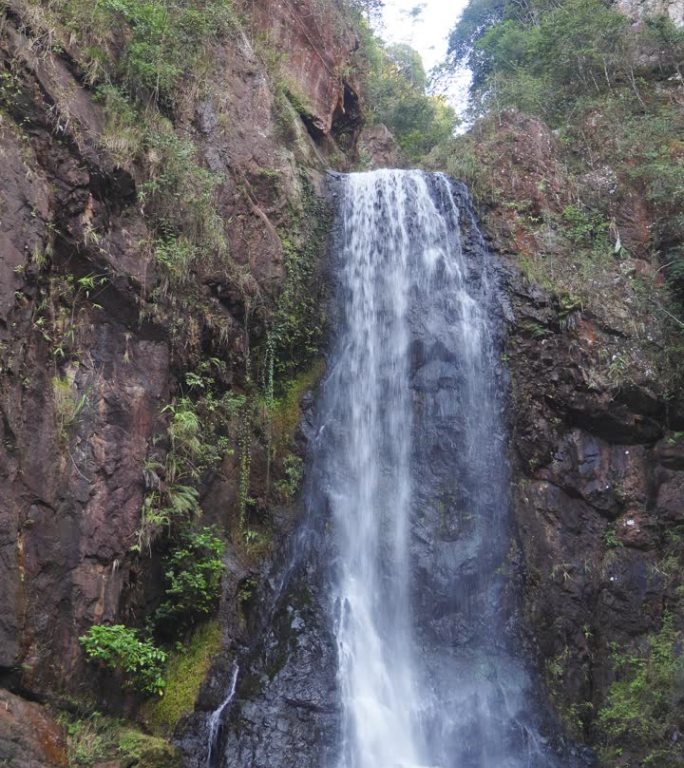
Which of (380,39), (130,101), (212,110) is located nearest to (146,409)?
(130,101)

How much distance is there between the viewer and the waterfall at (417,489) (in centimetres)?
797

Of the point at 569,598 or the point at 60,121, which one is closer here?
the point at 60,121

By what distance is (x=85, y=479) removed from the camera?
6.71 meters

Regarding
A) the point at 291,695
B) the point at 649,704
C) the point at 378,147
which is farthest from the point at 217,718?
the point at 378,147

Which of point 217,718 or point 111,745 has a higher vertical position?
point 217,718

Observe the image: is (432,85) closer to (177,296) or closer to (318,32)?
(318,32)

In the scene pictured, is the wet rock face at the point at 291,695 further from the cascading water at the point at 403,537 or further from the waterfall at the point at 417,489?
the waterfall at the point at 417,489

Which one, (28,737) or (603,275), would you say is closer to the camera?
(28,737)

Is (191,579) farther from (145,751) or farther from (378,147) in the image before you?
(378,147)

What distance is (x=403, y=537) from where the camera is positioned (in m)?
9.57

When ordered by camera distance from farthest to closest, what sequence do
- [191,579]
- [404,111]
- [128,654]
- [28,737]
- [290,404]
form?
[404,111]
[290,404]
[191,579]
[128,654]
[28,737]

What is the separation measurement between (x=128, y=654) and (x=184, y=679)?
96 cm

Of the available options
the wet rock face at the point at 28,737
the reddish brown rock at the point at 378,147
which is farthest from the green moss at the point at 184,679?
the reddish brown rock at the point at 378,147

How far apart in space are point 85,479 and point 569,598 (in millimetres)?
6574
